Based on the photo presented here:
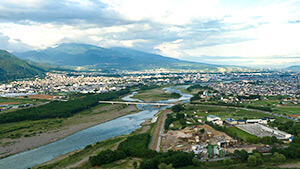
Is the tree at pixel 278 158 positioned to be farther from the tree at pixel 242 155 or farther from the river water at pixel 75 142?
the river water at pixel 75 142

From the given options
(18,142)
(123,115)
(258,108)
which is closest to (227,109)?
(258,108)

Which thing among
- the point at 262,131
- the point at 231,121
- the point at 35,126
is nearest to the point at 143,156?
the point at 262,131

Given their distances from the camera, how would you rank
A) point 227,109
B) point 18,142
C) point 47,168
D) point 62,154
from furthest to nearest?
point 227,109
point 18,142
point 62,154
point 47,168

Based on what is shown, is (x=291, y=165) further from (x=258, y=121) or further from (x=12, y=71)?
(x=12, y=71)

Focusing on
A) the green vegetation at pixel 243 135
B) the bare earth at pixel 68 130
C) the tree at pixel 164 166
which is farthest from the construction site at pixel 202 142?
the bare earth at pixel 68 130

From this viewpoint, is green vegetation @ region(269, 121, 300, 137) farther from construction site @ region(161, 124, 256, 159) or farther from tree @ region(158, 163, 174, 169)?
tree @ region(158, 163, 174, 169)

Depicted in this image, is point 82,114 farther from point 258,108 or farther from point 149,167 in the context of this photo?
point 258,108
